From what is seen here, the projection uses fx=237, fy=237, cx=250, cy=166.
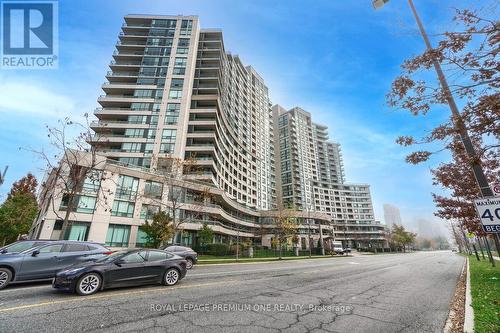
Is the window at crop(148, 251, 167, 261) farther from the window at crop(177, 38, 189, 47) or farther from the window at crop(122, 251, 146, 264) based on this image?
the window at crop(177, 38, 189, 47)

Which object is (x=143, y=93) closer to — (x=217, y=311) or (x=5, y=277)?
(x=5, y=277)

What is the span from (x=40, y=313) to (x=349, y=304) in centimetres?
817

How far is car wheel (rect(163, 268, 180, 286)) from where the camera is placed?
9.28m

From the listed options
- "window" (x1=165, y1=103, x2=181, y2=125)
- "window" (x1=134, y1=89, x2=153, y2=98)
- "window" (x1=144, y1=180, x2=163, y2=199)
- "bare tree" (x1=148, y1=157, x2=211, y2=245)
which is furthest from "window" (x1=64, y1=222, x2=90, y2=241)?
"window" (x1=134, y1=89, x2=153, y2=98)

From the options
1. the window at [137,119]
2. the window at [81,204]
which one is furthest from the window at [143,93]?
the window at [81,204]

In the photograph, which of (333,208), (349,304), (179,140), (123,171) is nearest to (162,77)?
(179,140)

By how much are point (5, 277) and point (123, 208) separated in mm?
26826

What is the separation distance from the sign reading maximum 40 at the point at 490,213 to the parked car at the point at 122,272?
9794 mm

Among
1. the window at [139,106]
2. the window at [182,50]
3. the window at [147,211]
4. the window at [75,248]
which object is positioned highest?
the window at [182,50]

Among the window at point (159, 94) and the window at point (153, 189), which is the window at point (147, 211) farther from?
the window at point (159, 94)

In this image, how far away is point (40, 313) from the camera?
215 inches

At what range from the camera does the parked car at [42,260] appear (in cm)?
862

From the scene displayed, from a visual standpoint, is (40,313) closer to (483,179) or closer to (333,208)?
(483,179)

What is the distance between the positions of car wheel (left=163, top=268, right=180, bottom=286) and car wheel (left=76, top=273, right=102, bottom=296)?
2.32 m
